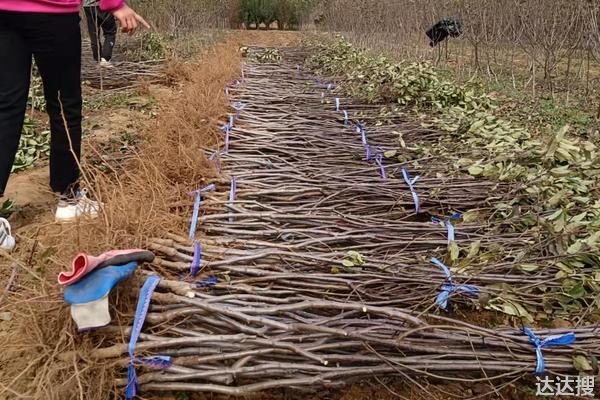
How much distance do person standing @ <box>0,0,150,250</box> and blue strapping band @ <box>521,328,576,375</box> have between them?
1.62 metres

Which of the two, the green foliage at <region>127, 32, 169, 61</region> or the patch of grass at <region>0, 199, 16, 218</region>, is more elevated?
the green foliage at <region>127, 32, 169, 61</region>

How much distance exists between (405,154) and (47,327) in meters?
2.39

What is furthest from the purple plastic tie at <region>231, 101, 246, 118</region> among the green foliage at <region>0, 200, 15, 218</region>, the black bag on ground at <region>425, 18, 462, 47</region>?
the black bag on ground at <region>425, 18, 462, 47</region>

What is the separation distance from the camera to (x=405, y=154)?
321cm

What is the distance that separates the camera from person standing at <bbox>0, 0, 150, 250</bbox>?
201cm

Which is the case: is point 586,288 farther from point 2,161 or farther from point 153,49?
point 153,49

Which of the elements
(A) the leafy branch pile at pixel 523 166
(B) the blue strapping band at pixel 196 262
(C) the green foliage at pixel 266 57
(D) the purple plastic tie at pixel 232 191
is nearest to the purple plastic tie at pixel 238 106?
(A) the leafy branch pile at pixel 523 166

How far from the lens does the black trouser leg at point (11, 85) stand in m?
2.01

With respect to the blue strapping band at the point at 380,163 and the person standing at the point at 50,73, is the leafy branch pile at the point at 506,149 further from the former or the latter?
the person standing at the point at 50,73

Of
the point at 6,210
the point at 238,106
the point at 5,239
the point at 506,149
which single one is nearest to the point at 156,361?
the point at 5,239

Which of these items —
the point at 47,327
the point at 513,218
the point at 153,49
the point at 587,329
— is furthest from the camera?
the point at 153,49

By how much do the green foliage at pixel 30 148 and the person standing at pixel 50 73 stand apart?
1207 mm

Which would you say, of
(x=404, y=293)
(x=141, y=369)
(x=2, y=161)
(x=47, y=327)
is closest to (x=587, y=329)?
(x=404, y=293)

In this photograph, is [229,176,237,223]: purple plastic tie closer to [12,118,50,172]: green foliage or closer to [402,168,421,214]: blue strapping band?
[402,168,421,214]: blue strapping band
